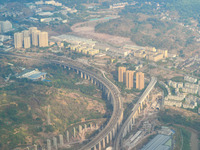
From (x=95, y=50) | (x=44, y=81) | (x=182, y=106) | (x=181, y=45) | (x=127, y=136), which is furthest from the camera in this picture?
(x=181, y=45)

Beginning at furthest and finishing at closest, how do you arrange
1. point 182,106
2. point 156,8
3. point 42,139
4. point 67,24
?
1. point 156,8
2. point 67,24
3. point 182,106
4. point 42,139

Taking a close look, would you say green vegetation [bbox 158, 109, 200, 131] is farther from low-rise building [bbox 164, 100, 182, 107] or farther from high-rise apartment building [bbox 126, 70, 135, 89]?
high-rise apartment building [bbox 126, 70, 135, 89]

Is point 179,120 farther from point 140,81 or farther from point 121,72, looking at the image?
point 121,72

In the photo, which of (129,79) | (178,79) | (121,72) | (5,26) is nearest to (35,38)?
(5,26)

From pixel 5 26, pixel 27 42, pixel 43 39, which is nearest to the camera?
pixel 27 42

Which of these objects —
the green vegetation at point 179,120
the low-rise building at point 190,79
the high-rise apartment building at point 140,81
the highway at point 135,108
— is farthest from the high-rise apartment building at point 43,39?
the green vegetation at point 179,120

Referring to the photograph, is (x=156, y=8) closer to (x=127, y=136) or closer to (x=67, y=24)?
(x=67, y=24)

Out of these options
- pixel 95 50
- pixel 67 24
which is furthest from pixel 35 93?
pixel 67 24
